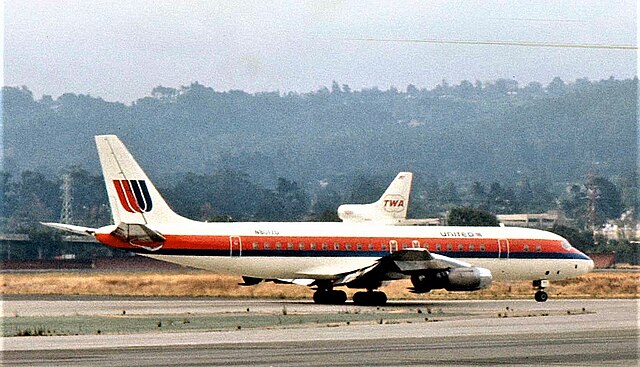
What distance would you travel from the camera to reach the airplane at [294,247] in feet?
144

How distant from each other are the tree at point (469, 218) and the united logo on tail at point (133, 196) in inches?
1884

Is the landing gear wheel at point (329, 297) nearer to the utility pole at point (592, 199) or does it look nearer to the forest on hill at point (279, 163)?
the forest on hill at point (279, 163)

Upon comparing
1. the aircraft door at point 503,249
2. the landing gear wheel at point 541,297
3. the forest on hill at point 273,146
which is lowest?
the landing gear wheel at point 541,297

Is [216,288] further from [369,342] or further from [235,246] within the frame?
[369,342]

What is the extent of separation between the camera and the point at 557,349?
25.8 meters

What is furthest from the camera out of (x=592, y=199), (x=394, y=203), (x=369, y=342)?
(x=592, y=199)

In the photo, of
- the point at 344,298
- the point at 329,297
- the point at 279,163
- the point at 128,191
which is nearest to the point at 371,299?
the point at 344,298

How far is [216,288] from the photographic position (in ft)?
175

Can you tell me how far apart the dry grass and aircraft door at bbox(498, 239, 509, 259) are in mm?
2948

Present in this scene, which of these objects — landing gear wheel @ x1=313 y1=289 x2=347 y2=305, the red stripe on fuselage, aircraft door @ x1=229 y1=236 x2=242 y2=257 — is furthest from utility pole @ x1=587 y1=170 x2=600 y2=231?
aircraft door @ x1=229 y1=236 x2=242 y2=257

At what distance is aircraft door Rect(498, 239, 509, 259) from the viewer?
49.3 meters

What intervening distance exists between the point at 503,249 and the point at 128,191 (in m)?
13.3

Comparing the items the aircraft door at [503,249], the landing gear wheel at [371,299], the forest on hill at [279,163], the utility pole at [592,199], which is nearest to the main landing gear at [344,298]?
the landing gear wheel at [371,299]

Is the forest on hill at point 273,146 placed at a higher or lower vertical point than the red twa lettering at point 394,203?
higher
